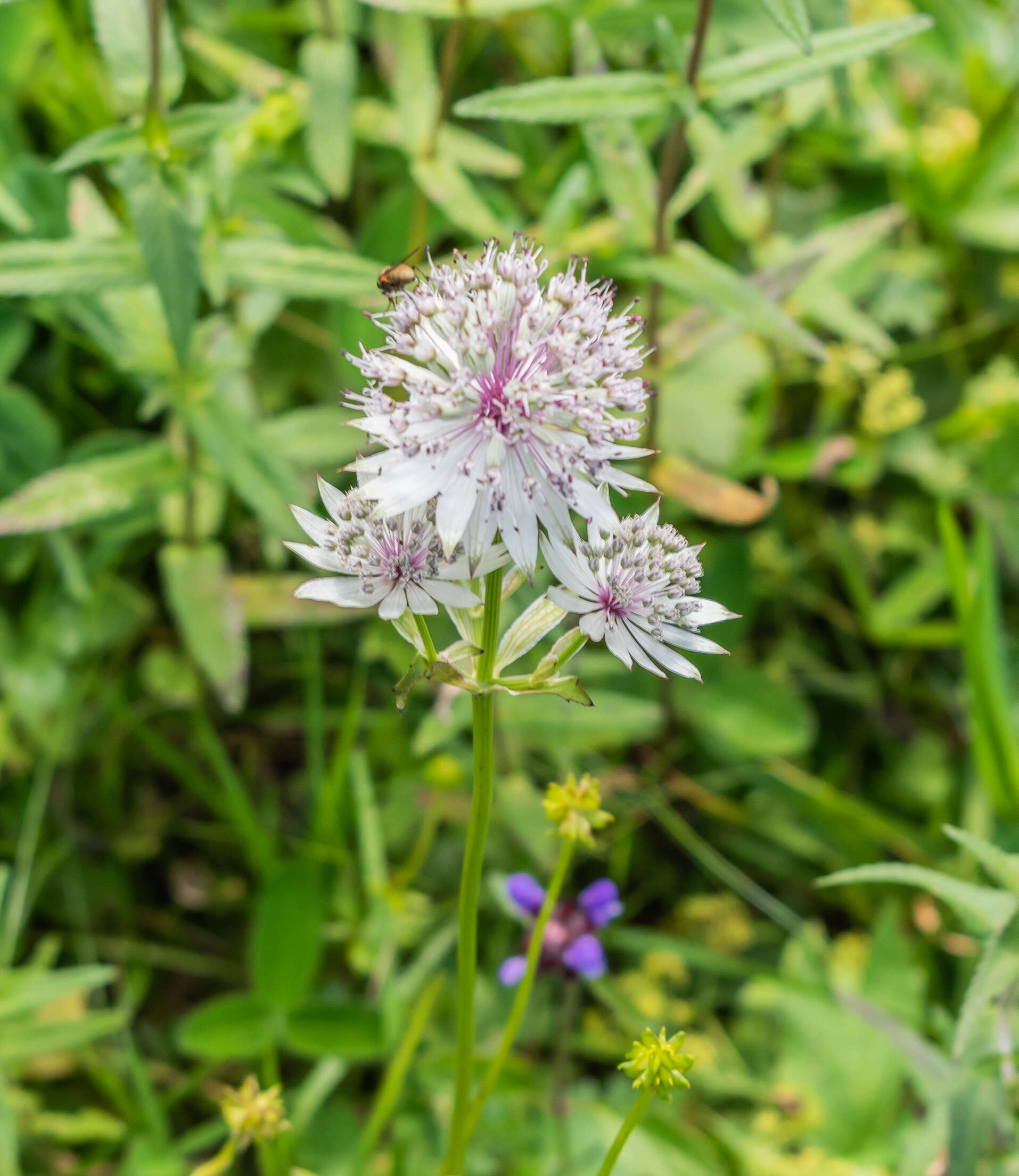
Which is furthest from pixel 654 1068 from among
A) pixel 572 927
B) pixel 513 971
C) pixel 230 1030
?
pixel 230 1030

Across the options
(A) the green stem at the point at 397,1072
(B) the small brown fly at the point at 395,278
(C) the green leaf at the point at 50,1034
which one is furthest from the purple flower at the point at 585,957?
(B) the small brown fly at the point at 395,278

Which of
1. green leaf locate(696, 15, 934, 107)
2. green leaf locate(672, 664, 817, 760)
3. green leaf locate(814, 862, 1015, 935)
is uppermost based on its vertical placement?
green leaf locate(696, 15, 934, 107)

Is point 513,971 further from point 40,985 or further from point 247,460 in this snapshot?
point 247,460

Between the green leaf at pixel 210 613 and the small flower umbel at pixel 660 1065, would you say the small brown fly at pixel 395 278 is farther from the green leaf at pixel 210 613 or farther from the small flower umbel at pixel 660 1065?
the small flower umbel at pixel 660 1065

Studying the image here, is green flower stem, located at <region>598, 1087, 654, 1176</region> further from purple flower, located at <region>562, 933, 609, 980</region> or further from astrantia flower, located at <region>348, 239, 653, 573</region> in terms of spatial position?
astrantia flower, located at <region>348, 239, 653, 573</region>

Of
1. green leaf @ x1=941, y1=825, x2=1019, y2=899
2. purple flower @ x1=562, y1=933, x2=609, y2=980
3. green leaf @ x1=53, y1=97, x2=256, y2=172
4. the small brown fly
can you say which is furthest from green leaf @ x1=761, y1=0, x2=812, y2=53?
purple flower @ x1=562, y1=933, x2=609, y2=980

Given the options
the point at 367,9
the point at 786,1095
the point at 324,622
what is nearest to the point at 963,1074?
the point at 786,1095
